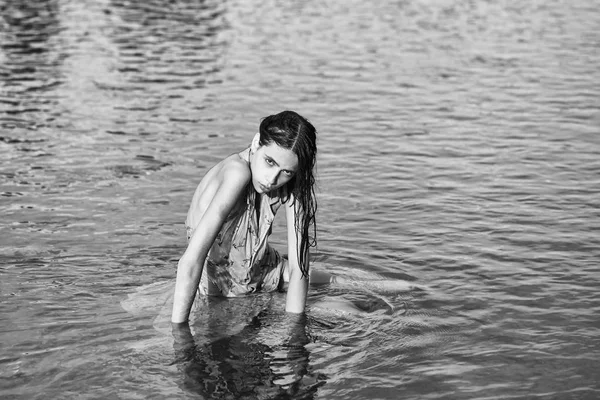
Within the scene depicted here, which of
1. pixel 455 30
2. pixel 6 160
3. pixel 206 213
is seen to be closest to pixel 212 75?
pixel 6 160

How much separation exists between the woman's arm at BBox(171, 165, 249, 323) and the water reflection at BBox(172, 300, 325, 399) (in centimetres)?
49

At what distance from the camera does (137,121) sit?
1861 cm

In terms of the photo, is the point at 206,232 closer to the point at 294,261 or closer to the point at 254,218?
the point at 254,218

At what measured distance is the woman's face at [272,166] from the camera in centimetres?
732

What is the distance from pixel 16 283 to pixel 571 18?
28874 millimetres

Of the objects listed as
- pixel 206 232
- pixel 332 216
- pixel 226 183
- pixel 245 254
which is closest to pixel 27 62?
pixel 332 216

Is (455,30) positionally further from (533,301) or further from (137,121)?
(533,301)

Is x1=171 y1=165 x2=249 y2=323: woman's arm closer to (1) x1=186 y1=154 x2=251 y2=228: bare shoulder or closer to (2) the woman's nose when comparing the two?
(1) x1=186 y1=154 x2=251 y2=228: bare shoulder

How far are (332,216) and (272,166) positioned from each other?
5227 millimetres

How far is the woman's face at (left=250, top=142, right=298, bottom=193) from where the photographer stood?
732 cm

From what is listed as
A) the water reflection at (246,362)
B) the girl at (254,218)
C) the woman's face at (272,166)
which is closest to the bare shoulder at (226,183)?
the girl at (254,218)

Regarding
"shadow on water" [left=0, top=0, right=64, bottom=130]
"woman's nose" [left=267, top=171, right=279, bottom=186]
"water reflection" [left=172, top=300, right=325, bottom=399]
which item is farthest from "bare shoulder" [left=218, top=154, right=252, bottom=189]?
"shadow on water" [left=0, top=0, right=64, bottom=130]

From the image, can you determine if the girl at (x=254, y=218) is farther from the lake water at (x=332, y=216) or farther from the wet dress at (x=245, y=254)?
the lake water at (x=332, y=216)

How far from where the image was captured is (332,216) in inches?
496
